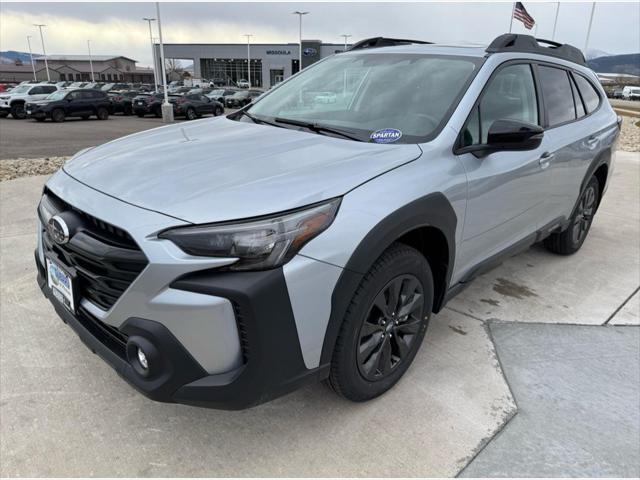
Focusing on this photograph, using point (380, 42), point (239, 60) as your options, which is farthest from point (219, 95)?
point (239, 60)

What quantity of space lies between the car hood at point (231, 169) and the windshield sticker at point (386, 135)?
0.25 feet

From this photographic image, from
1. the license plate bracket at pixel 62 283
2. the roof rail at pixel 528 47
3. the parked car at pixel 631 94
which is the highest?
the roof rail at pixel 528 47

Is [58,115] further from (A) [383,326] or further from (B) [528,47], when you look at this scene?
(A) [383,326]

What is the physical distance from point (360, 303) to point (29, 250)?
354 centimetres

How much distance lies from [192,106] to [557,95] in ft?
81.4

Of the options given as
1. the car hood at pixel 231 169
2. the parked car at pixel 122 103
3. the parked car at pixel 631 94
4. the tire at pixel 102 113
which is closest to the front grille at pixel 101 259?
the car hood at pixel 231 169

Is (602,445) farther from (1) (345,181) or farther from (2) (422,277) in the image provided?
(1) (345,181)

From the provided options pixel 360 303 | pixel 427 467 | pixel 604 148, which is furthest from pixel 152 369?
pixel 604 148

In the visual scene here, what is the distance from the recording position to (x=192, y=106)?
86.1ft

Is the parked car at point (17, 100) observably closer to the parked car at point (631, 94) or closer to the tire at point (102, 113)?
the tire at point (102, 113)

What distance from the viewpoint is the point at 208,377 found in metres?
1.84

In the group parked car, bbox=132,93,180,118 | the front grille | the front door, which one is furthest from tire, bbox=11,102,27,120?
the front door

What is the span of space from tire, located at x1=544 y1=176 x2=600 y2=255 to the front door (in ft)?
3.65

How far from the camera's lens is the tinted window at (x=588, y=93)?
4164mm
